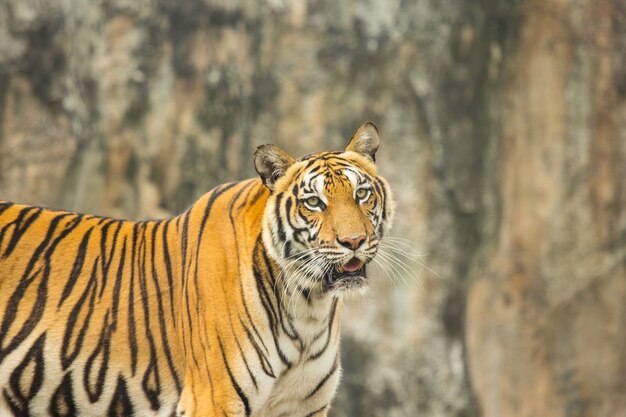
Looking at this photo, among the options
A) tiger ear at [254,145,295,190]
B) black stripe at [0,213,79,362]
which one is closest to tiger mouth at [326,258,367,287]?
tiger ear at [254,145,295,190]

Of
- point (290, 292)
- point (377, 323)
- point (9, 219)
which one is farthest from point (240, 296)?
point (377, 323)

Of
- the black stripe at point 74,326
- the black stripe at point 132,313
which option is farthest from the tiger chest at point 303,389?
the black stripe at point 74,326

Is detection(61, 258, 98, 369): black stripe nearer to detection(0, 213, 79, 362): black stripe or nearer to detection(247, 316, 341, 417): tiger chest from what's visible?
detection(0, 213, 79, 362): black stripe

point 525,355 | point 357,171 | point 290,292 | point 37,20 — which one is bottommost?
point 525,355

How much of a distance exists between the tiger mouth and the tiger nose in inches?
2.7

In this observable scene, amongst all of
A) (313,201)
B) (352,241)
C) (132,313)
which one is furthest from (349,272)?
(132,313)

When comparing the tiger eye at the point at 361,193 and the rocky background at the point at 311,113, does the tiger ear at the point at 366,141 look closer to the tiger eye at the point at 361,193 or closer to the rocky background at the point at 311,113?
the tiger eye at the point at 361,193

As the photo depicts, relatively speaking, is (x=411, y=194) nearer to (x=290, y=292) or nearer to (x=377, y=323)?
(x=377, y=323)

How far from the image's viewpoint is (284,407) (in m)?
4.59

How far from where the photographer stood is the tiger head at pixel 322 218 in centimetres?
425

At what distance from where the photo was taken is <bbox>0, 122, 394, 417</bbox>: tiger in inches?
172

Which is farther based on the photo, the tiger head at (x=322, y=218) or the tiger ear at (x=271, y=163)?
the tiger ear at (x=271, y=163)

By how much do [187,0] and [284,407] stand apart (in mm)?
5032

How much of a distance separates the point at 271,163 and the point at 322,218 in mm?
322
